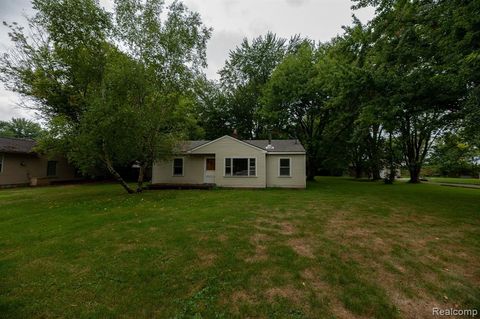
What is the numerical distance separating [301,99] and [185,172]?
542 inches

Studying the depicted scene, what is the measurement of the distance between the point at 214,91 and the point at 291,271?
30.9 metres

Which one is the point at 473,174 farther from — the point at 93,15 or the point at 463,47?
the point at 93,15

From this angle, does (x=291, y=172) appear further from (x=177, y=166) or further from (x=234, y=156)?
(x=177, y=166)

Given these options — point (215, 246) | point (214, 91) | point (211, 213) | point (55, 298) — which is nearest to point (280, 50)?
point (214, 91)

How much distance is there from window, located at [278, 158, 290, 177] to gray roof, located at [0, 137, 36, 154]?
18.8 m

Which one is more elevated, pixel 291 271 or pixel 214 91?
pixel 214 91

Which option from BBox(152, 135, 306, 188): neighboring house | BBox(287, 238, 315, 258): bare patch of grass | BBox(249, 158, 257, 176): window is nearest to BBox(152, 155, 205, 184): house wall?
BBox(152, 135, 306, 188): neighboring house

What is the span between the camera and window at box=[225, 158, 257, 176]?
51.2ft

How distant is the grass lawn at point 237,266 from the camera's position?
9.53ft

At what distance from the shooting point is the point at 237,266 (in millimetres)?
3867

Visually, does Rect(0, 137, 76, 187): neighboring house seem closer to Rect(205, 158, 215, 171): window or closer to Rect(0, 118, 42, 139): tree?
Rect(205, 158, 215, 171): window

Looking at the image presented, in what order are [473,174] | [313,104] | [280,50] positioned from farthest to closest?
1. [473,174]
2. [280,50]
3. [313,104]

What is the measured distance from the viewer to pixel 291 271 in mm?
3705

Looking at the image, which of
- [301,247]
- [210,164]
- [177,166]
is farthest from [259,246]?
[177,166]
